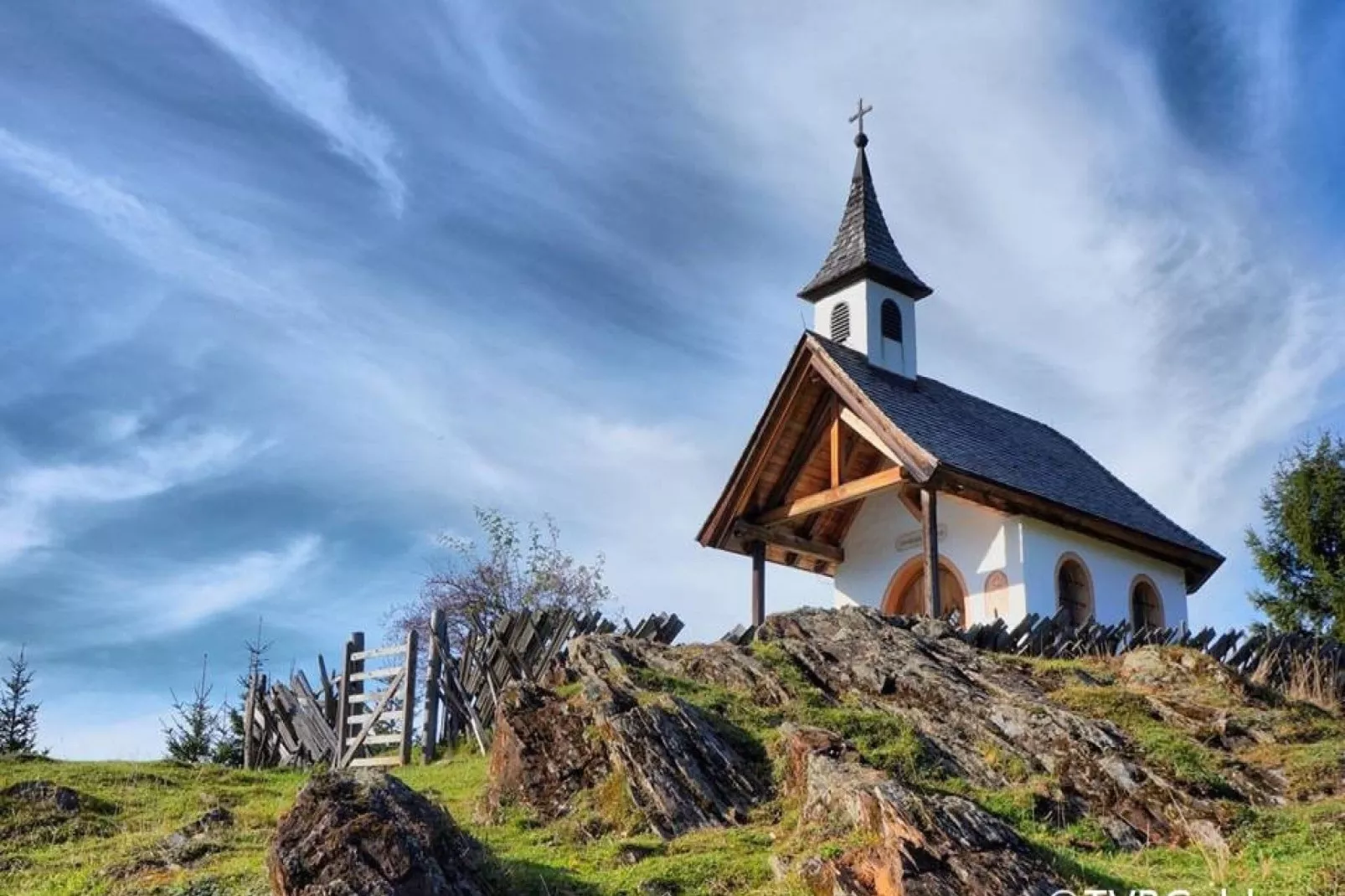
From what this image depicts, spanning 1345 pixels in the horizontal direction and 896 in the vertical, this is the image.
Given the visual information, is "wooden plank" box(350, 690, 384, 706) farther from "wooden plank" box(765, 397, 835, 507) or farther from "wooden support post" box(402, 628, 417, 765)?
"wooden plank" box(765, 397, 835, 507)

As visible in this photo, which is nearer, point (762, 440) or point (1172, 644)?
point (1172, 644)

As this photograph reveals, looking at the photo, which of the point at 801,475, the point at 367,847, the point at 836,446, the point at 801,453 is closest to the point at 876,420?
the point at 836,446

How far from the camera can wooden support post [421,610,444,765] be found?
18547 mm

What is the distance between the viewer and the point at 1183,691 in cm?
1348

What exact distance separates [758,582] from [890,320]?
588 cm

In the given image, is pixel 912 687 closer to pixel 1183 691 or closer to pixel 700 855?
pixel 1183 691

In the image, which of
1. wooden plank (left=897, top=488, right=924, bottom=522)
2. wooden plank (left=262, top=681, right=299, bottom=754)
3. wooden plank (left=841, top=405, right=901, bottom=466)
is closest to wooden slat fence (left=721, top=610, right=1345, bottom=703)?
wooden plank (left=841, top=405, right=901, bottom=466)

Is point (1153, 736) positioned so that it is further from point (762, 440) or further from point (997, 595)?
point (762, 440)

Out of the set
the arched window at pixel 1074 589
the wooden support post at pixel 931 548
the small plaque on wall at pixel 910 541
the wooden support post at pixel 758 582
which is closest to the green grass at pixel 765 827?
the wooden support post at pixel 931 548

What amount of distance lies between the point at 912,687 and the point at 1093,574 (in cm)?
1055

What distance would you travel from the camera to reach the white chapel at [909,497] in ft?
67.3

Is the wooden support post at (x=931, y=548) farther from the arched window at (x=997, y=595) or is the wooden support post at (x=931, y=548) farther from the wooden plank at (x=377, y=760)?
the wooden plank at (x=377, y=760)

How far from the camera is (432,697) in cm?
1884

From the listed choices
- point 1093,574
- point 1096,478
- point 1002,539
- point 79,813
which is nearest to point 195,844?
point 79,813
